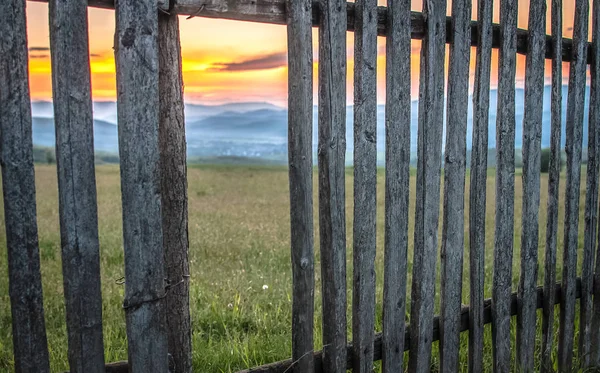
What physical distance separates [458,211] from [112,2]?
2.14m

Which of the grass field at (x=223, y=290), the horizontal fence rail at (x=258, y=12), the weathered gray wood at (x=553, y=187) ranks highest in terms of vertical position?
the horizontal fence rail at (x=258, y=12)

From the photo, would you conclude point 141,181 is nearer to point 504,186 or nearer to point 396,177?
Answer: point 396,177

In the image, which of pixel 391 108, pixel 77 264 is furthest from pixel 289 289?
pixel 77 264

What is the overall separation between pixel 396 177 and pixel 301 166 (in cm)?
62

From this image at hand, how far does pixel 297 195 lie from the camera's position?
8.54 ft

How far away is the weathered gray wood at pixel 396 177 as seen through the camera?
284cm

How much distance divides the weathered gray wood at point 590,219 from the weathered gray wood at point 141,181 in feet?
10.6

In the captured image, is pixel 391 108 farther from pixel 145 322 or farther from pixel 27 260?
pixel 27 260

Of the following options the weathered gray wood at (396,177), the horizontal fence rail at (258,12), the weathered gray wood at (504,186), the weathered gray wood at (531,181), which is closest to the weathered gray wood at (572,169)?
the weathered gray wood at (531,181)

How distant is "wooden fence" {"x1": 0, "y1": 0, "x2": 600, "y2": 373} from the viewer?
2.07 meters

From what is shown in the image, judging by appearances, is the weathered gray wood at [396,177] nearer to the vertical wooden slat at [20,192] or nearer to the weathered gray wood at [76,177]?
the weathered gray wood at [76,177]

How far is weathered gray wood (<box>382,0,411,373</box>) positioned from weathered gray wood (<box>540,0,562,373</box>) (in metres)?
1.44

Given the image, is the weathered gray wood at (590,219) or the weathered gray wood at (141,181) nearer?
the weathered gray wood at (141,181)

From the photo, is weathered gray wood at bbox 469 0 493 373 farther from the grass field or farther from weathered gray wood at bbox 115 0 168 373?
weathered gray wood at bbox 115 0 168 373
